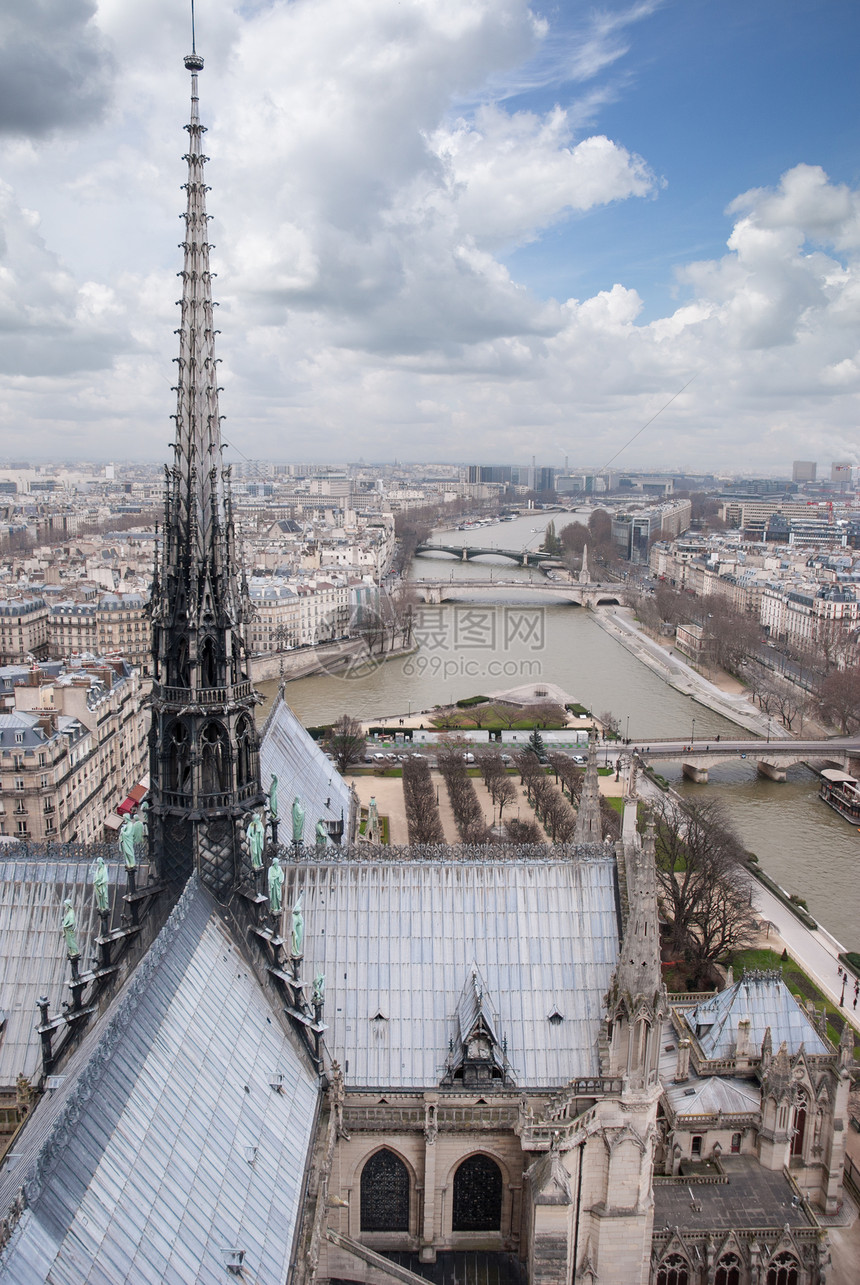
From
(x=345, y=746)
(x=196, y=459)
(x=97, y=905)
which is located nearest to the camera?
(x=196, y=459)

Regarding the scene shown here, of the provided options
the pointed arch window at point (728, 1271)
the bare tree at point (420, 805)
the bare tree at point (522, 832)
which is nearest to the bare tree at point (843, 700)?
the bare tree at point (522, 832)

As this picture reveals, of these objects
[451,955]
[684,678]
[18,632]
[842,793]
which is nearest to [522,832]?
[842,793]

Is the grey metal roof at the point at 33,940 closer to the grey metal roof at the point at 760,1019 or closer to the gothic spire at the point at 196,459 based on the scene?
the gothic spire at the point at 196,459

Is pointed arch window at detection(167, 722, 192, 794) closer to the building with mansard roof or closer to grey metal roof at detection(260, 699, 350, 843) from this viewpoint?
the building with mansard roof

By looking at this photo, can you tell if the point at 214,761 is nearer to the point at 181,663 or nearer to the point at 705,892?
the point at 181,663

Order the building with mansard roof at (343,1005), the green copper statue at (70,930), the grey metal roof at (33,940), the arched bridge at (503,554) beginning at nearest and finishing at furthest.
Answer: the building with mansard roof at (343,1005), the green copper statue at (70,930), the grey metal roof at (33,940), the arched bridge at (503,554)

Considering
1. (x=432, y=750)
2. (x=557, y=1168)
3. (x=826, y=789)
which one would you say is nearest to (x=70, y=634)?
(x=432, y=750)

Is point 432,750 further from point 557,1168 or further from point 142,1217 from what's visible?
point 142,1217
